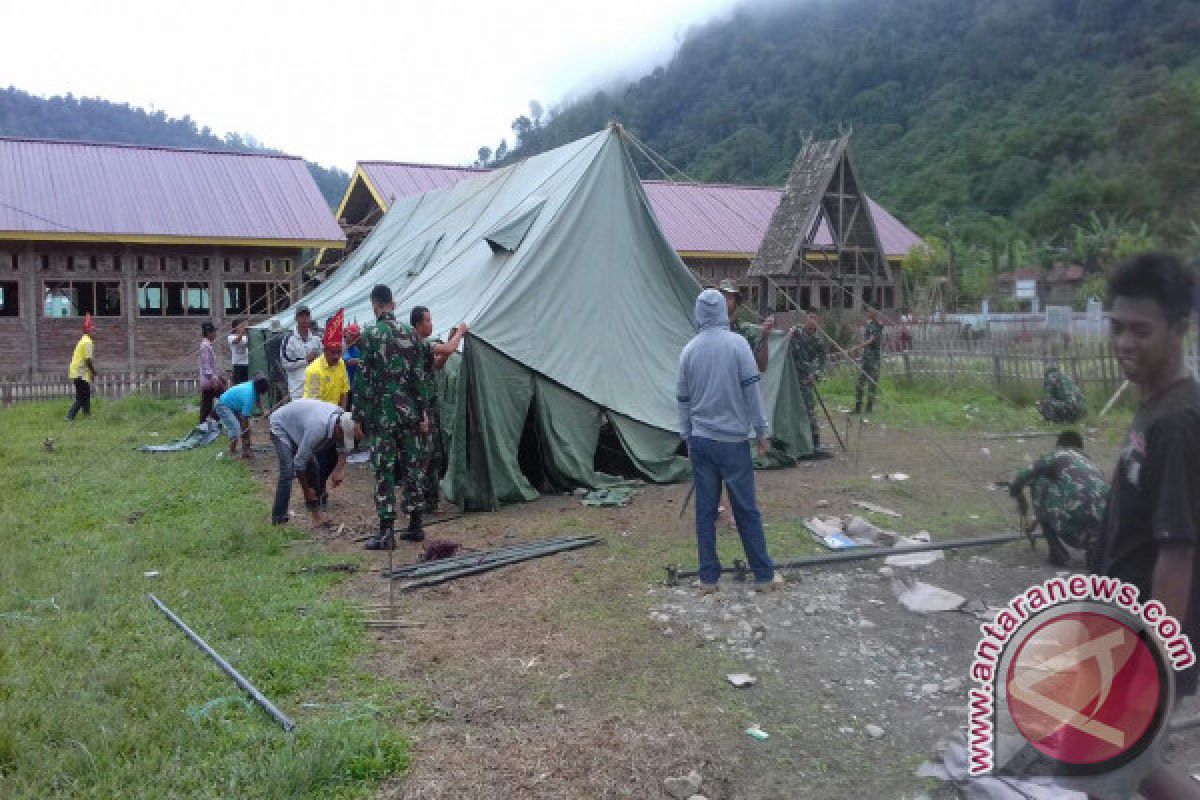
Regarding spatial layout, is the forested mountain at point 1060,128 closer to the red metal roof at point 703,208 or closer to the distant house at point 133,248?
the red metal roof at point 703,208

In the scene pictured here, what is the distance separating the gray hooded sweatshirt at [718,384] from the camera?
17.2ft

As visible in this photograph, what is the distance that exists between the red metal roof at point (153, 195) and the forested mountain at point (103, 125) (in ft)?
126

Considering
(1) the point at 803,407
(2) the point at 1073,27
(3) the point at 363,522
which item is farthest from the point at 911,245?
(2) the point at 1073,27

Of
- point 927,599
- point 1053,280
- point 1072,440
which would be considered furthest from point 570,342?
point 1053,280

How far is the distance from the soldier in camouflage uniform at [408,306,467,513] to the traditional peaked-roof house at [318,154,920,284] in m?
15.1

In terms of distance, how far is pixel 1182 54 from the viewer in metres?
2.40

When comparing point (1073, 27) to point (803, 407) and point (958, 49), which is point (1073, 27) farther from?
point (803, 407)

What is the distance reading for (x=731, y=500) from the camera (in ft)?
17.4

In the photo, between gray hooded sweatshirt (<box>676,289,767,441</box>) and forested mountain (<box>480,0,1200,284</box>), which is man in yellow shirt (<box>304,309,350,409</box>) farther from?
forested mountain (<box>480,0,1200,284</box>)

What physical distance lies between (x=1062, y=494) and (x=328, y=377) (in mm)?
5751

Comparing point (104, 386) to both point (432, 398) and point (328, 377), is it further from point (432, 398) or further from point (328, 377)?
point (432, 398)

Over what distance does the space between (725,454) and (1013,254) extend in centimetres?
241

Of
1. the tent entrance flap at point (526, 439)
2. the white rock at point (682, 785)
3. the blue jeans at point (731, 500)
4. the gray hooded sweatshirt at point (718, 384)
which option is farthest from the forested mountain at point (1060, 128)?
the tent entrance flap at point (526, 439)

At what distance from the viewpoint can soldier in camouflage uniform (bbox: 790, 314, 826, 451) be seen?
32.6 feet
